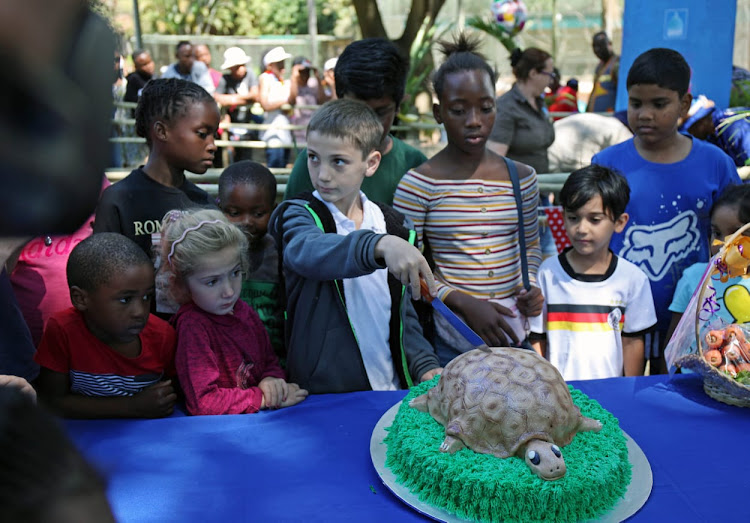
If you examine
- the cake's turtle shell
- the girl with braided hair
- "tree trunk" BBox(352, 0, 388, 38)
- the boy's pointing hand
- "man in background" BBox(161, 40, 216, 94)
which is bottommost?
the cake's turtle shell

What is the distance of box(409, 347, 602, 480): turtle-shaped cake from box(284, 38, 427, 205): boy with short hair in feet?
4.28

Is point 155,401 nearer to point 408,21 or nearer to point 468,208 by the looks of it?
point 468,208

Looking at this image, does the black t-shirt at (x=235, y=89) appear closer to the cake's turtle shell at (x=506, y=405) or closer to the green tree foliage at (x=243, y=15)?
the cake's turtle shell at (x=506, y=405)

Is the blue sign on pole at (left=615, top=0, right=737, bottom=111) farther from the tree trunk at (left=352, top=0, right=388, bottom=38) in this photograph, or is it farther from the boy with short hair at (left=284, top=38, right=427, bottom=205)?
the tree trunk at (left=352, top=0, right=388, bottom=38)

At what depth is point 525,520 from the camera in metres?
1.37

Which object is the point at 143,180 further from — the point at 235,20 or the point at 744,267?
the point at 235,20

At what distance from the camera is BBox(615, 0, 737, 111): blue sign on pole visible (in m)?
4.79

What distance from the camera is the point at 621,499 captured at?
4.82 feet

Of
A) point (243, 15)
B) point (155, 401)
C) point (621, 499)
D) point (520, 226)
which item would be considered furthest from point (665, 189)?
point (243, 15)

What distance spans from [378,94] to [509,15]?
8.49 meters

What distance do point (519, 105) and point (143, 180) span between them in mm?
3003

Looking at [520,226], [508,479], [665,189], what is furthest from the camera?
[665,189]

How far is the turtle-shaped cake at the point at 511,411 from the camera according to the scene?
1.47 m

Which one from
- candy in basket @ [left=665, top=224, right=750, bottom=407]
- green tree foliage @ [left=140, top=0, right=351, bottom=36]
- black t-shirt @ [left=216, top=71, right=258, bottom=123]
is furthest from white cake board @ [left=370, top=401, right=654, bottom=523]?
green tree foliage @ [left=140, top=0, right=351, bottom=36]
